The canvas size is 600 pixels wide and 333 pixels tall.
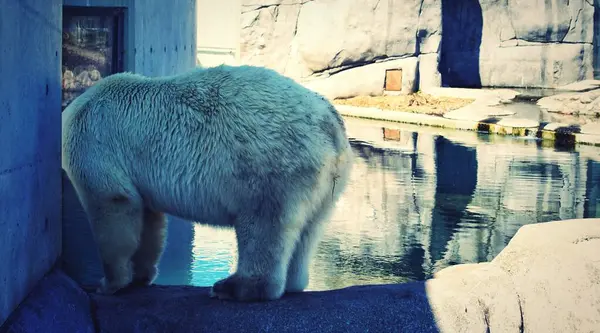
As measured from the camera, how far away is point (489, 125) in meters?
14.7

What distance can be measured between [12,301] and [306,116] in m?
1.29

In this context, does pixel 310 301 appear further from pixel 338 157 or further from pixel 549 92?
pixel 549 92

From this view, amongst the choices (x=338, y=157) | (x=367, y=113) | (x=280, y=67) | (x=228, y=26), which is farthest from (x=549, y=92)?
(x=338, y=157)

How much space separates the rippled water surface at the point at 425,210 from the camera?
5.29 m

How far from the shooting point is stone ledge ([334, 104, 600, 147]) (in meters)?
13.2

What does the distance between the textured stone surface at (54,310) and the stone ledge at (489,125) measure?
11.0 meters

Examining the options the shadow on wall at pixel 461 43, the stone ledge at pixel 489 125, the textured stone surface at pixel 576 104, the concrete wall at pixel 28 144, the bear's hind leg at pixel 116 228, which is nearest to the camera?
the concrete wall at pixel 28 144

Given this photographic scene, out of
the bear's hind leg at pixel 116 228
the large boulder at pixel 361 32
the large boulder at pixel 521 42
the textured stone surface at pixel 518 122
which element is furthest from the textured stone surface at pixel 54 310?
the large boulder at pixel 521 42

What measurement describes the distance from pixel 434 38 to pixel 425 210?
45.3 ft

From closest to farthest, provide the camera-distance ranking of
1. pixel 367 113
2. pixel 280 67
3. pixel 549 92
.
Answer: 1. pixel 367 113
2. pixel 549 92
3. pixel 280 67

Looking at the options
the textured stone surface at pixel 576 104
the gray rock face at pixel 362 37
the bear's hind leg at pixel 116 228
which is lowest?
the bear's hind leg at pixel 116 228

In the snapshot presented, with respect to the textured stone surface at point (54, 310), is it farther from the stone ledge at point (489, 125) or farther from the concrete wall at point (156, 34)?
the stone ledge at point (489, 125)

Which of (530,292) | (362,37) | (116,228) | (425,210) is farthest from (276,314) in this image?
(362,37)

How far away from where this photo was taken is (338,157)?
3260 millimetres
